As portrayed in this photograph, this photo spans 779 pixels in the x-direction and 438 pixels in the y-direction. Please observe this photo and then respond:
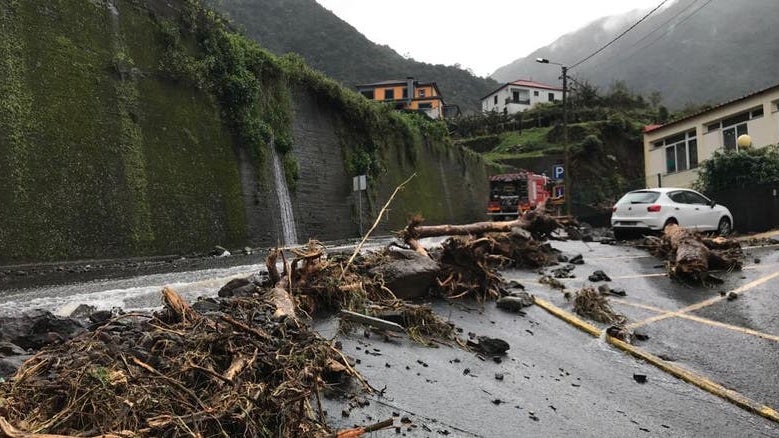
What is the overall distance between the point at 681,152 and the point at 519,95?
73.0m

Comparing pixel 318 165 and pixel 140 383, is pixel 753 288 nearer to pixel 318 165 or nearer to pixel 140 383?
pixel 140 383

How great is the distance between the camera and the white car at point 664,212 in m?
14.0

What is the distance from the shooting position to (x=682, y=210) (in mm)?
14188

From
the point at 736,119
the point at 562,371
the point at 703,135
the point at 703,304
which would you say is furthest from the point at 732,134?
the point at 562,371

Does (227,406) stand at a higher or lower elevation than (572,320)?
higher

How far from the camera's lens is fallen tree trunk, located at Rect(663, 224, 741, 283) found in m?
8.33

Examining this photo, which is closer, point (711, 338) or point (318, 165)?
point (711, 338)

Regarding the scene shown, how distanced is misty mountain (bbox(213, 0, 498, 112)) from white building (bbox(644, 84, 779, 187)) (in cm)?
7496

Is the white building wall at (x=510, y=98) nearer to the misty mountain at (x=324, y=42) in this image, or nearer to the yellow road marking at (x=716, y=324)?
the misty mountain at (x=324, y=42)

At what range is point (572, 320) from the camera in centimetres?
643

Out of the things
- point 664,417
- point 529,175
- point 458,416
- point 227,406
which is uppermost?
point 529,175

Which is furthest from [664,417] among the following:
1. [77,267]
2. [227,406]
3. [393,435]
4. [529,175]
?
[529,175]

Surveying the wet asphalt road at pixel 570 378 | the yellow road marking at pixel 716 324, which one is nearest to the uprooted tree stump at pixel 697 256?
the wet asphalt road at pixel 570 378

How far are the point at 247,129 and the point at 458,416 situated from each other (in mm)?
17030
